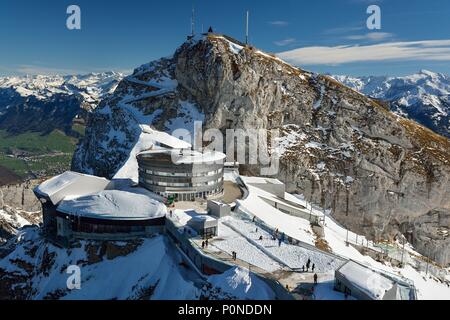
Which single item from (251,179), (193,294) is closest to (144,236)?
→ (193,294)

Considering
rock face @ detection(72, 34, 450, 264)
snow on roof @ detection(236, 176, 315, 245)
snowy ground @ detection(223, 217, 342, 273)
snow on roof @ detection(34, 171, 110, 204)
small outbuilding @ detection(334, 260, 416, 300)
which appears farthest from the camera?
rock face @ detection(72, 34, 450, 264)

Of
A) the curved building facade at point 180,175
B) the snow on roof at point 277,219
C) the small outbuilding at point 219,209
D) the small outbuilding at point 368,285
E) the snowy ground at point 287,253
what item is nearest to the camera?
the small outbuilding at point 368,285

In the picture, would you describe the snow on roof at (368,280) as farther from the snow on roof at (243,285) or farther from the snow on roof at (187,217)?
the snow on roof at (187,217)

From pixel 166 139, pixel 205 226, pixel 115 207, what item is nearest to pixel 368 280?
pixel 205 226

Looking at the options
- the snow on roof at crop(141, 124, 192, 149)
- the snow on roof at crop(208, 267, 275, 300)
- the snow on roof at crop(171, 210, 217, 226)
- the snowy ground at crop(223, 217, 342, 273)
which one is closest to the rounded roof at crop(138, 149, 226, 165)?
the snow on roof at crop(171, 210, 217, 226)

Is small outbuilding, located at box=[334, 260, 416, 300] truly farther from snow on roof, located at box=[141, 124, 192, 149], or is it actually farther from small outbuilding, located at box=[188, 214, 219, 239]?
snow on roof, located at box=[141, 124, 192, 149]

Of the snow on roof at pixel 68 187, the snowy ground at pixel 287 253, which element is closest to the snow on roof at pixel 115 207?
the snow on roof at pixel 68 187
